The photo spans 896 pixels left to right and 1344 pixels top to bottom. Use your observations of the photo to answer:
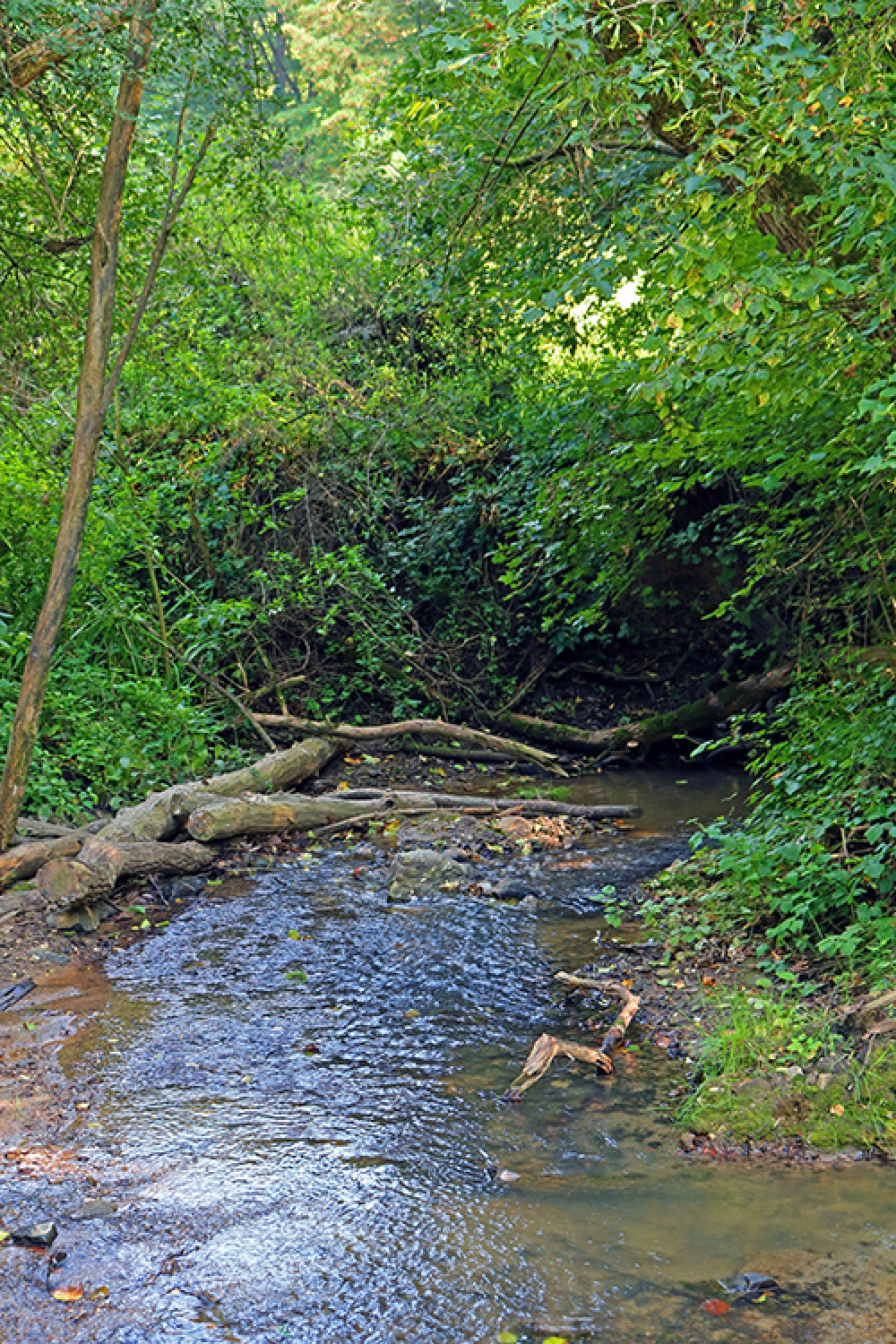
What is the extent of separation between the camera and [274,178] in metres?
8.10

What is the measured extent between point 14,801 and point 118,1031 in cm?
227

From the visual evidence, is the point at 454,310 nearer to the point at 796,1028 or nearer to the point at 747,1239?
the point at 796,1028

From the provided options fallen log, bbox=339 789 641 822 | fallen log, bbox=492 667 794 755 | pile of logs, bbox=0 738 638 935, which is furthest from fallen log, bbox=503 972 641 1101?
fallen log, bbox=492 667 794 755

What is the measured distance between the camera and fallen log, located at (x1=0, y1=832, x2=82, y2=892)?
6605 millimetres

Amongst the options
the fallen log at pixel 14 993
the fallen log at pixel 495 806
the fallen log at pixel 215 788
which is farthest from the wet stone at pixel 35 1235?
the fallen log at pixel 495 806

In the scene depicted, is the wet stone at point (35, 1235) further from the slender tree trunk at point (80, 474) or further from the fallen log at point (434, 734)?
the fallen log at point (434, 734)

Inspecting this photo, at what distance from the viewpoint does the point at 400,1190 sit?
12.0 feet

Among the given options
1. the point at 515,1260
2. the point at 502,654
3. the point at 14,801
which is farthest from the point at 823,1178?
the point at 502,654

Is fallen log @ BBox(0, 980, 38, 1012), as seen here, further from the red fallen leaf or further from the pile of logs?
the red fallen leaf

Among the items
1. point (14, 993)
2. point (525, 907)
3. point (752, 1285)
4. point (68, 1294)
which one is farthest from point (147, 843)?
point (752, 1285)

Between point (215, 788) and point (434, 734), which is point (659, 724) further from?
point (215, 788)

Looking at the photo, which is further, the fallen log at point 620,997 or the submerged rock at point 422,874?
the submerged rock at point 422,874

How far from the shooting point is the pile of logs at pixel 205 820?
21.5 ft

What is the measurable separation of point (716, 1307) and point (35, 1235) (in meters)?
2.04
